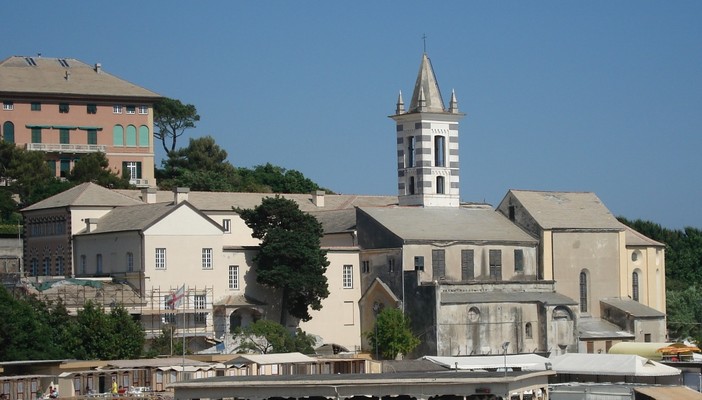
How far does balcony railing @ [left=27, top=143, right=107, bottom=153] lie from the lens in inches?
4437

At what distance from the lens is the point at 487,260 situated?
87.6 metres

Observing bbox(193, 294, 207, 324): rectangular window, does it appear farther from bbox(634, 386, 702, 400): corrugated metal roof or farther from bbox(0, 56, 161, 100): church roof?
bbox(0, 56, 161, 100): church roof

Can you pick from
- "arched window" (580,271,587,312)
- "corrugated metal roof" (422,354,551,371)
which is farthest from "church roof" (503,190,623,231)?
"corrugated metal roof" (422,354,551,371)

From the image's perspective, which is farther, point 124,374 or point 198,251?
point 198,251

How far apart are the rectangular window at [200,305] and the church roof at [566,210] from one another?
19252 mm

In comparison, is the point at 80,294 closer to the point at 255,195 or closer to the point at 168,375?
the point at 168,375

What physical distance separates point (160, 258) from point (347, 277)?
10280 mm

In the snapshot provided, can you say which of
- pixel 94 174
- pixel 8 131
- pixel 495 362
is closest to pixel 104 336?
pixel 495 362

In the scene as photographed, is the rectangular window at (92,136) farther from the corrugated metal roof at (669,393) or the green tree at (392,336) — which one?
the corrugated metal roof at (669,393)

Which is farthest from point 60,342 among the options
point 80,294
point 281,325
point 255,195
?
point 255,195

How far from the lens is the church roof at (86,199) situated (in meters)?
88.4

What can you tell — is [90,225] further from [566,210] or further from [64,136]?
[64,136]

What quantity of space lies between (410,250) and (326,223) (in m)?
8.93

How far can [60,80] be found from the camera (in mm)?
118000
